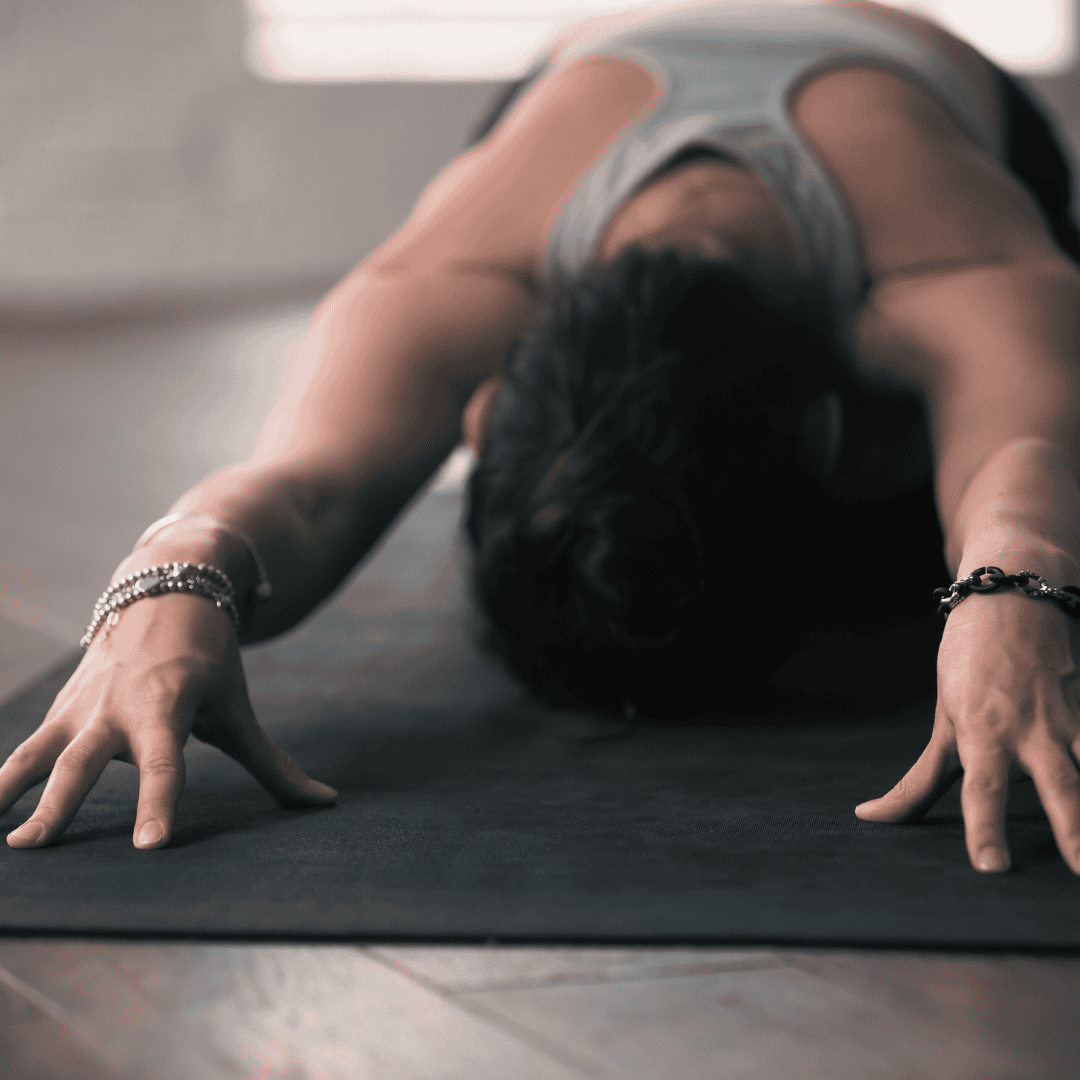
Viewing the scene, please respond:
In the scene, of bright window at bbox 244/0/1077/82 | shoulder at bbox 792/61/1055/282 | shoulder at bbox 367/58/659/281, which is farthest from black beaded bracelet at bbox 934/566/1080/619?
bright window at bbox 244/0/1077/82

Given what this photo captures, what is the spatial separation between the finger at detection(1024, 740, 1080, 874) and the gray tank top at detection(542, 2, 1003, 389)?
64 cm

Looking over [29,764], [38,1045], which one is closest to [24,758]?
[29,764]

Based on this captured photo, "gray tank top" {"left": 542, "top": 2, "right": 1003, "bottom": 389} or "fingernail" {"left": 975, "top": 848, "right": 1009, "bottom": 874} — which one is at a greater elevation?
"gray tank top" {"left": 542, "top": 2, "right": 1003, "bottom": 389}

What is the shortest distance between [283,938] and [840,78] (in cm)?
115

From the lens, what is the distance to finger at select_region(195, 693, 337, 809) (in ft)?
2.76

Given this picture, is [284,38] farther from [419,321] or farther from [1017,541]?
[1017,541]

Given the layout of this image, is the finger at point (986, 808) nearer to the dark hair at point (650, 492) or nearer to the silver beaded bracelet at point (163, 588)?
the dark hair at point (650, 492)

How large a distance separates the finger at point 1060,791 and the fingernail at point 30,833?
582mm

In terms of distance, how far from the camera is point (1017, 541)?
33.9 inches

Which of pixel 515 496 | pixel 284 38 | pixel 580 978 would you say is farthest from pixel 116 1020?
pixel 284 38

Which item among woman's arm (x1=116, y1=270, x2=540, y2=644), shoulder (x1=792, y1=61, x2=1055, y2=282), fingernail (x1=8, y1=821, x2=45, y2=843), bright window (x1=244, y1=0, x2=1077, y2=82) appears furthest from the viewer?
bright window (x1=244, y1=0, x2=1077, y2=82)

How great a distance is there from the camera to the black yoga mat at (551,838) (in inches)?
25.7

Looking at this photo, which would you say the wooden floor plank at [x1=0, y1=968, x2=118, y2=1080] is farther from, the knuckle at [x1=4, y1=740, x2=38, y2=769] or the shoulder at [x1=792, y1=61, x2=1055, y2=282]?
the shoulder at [x1=792, y1=61, x2=1055, y2=282]

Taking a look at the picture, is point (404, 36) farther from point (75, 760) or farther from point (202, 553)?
point (75, 760)
